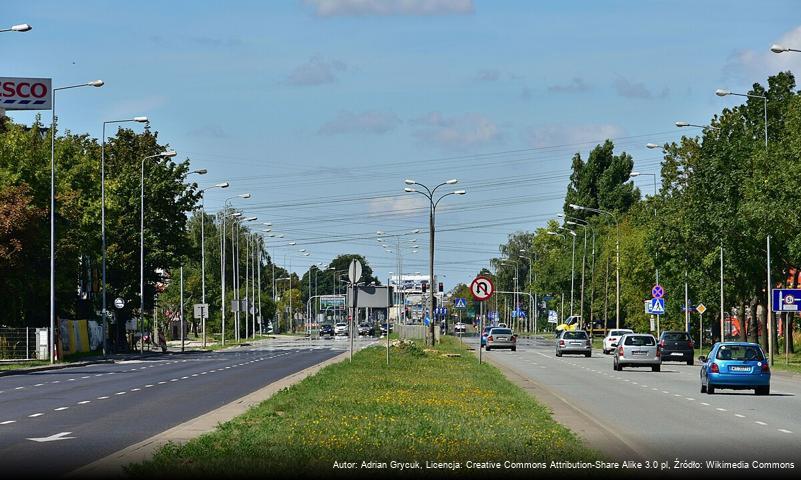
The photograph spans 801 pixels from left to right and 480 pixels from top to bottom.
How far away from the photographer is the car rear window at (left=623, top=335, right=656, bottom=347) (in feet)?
171

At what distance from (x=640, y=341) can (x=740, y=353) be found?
1836 cm

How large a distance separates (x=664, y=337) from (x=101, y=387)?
35.1 meters

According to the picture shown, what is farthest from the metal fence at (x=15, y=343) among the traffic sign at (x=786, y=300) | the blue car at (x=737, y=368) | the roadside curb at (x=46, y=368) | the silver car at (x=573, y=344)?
the blue car at (x=737, y=368)

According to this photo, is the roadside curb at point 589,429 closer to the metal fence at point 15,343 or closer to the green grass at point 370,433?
the green grass at point 370,433

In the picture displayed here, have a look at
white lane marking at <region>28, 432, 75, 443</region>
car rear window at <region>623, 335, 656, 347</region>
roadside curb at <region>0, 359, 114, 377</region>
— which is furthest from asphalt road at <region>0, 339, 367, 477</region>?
car rear window at <region>623, 335, 656, 347</region>

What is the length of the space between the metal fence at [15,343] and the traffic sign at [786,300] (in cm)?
3276

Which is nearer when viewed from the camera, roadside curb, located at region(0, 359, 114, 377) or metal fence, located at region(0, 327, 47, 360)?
roadside curb, located at region(0, 359, 114, 377)

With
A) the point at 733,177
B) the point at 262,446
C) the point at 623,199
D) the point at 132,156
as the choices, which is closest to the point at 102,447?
the point at 262,446

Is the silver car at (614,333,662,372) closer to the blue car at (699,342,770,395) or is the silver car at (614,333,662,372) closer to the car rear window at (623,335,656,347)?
the car rear window at (623,335,656,347)

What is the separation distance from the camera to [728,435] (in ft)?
68.5

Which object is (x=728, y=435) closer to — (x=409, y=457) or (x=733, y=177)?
(x=409, y=457)

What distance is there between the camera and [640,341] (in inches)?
2068

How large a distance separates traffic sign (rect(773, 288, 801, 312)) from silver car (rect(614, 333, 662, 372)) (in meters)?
4.94

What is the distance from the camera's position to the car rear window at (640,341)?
52.1 metres
